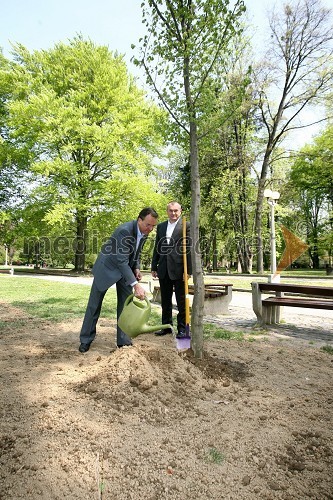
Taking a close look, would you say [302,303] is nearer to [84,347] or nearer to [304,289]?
[304,289]

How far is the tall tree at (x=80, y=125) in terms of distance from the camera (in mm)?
17812

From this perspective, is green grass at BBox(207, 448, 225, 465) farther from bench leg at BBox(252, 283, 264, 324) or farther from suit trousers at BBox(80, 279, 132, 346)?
bench leg at BBox(252, 283, 264, 324)

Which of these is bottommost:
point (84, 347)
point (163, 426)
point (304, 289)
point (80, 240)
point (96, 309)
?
point (163, 426)

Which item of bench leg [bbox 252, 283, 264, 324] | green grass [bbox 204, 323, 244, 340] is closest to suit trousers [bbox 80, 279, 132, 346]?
green grass [bbox 204, 323, 244, 340]

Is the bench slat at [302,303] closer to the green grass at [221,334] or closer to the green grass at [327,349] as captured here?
the green grass at [327,349]

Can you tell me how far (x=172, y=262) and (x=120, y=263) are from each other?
127 centimetres

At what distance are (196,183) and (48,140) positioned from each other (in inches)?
659

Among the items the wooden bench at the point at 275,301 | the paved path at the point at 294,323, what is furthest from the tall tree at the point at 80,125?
the wooden bench at the point at 275,301

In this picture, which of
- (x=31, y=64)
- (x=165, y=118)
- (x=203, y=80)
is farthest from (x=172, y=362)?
(x=31, y=64)

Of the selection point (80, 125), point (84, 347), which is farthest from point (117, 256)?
point (80, 125)

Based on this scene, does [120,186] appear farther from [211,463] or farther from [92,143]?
[211,463]

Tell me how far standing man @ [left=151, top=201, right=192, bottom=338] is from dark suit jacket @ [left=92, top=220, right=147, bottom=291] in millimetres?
842

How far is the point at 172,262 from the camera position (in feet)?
15.5

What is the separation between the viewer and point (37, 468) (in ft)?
6.16
